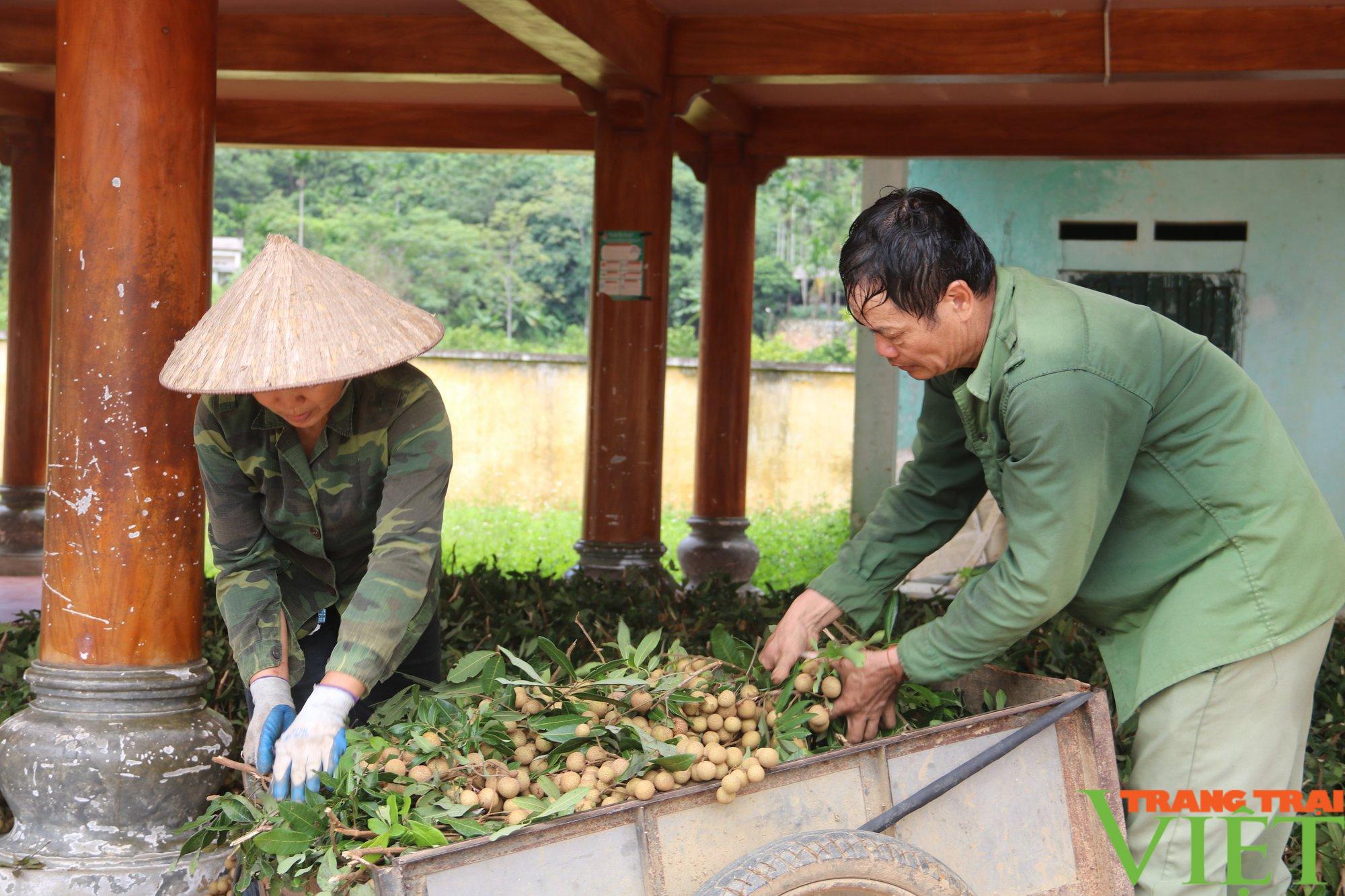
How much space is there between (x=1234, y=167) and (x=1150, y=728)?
8.32 m

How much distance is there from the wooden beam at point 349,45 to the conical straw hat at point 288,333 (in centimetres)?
397

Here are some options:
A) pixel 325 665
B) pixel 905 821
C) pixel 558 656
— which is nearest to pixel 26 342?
pixel 325 665

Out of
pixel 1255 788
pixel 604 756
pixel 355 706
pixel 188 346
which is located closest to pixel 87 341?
pixel 188 346

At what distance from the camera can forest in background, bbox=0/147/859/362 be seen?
23859 mm

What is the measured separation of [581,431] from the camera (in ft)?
54.7

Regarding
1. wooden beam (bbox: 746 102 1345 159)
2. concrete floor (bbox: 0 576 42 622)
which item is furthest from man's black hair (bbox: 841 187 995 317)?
concrete floor (bbox: 0 576 42 622)

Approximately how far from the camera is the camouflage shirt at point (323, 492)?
9.42ft

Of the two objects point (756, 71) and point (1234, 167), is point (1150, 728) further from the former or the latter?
point (1234, 167)

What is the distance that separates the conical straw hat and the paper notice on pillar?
3.91 metres

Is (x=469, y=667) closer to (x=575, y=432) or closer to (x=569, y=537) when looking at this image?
(x=569, y=537)

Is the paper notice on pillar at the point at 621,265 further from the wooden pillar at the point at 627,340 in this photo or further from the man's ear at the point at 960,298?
the man's ear at the point at 960,298

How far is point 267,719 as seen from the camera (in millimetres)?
2715

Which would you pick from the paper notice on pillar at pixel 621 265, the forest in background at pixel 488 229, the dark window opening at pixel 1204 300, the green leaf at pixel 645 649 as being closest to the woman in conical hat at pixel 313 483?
the green leaf at pixel 645 649

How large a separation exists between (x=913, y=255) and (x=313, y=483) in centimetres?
144
